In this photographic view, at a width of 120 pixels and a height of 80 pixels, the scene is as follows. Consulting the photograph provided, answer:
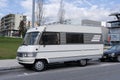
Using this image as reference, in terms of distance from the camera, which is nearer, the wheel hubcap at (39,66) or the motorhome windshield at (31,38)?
the wheel hubcap at (39,66)

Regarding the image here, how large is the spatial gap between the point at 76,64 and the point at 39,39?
4533 mm

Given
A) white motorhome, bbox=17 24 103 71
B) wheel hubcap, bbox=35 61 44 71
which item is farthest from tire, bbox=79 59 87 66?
wheel hubcap, bbox=35 61 44 71

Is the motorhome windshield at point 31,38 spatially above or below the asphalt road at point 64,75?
above

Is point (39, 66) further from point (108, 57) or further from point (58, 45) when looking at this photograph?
point (108, 57)

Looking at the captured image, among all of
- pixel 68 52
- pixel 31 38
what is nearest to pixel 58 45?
pixel 68 52

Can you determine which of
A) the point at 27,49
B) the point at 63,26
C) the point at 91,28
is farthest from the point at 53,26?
the point at 91,28

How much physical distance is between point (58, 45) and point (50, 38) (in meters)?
0.70

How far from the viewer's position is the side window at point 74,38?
15641 mm

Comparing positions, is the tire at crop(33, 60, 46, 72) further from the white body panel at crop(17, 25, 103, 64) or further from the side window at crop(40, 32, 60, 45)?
the side window at crop(40, 32, 60, 45)

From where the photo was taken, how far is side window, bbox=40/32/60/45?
14353mm

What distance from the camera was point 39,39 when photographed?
46.5 feet

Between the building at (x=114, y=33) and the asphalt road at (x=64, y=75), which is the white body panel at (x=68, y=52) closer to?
the asphalt road at (x=64, y=75)

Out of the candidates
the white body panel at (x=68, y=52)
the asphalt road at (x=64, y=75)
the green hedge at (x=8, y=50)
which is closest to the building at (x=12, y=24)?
the green hedge at (x=8, y=50)

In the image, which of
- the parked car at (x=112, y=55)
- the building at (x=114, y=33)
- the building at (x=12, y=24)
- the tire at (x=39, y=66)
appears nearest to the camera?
the tire at (x=39, y=66)
